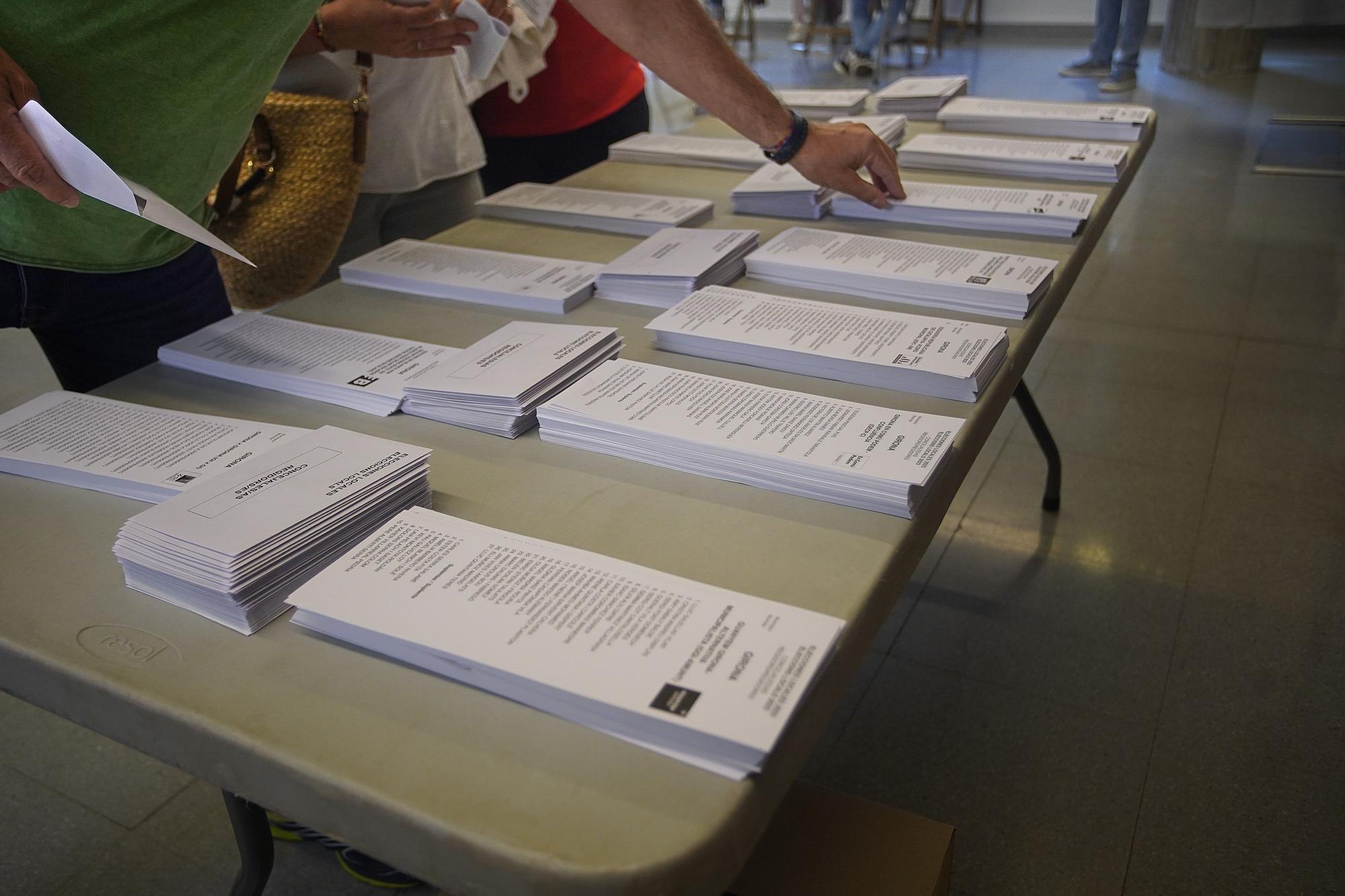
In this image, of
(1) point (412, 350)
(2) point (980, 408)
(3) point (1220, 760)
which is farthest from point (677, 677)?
(3) point (1220, 760)

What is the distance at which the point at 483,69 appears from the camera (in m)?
1.53

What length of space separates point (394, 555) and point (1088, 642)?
1.34 metres

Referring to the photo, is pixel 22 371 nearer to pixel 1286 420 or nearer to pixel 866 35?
pixel 1286 420

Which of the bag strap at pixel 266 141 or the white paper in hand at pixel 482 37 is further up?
the white paper in hand at pixel 482 37

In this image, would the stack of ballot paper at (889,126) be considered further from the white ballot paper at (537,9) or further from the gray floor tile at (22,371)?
the gray floor tile at (22,371)

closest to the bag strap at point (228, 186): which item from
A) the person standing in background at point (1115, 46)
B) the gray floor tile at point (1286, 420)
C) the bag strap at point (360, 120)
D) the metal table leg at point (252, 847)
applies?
the bag strap at point (360, 120)

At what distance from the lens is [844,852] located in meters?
1.03

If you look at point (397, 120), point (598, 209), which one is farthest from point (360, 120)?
point (598, 209)

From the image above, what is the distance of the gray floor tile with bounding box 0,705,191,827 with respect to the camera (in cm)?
149

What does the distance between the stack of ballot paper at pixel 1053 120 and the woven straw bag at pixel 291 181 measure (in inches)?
43.3

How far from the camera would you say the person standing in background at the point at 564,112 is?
77.2 inches

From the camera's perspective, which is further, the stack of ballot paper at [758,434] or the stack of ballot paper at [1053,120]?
the stack of ballot paper at [1053,120]

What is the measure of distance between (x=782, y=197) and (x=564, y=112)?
709mm

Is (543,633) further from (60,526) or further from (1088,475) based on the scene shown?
(1088,475)
